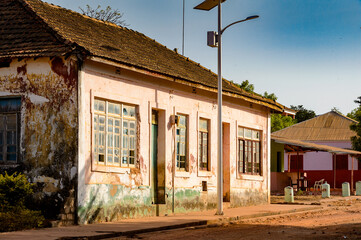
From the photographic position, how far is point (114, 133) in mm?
17797

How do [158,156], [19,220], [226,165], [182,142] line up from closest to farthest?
1. [19,220]
2. [158,156]
3. [182,142]
4. [226,165]

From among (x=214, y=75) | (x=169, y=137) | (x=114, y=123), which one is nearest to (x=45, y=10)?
(x=114, y=123)

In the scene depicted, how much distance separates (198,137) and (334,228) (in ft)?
24.2

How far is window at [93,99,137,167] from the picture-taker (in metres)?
17.1

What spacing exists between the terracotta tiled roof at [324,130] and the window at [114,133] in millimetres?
41581

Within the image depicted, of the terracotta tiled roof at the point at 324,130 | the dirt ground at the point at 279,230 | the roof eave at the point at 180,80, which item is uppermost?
the terracotta tiled roof at the point at 324,130

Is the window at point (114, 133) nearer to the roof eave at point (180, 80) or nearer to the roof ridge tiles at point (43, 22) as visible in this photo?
the roof eave at point (180, 80)

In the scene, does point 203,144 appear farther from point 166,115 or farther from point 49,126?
point 49,126

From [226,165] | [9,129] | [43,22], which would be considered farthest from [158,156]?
[43,22]

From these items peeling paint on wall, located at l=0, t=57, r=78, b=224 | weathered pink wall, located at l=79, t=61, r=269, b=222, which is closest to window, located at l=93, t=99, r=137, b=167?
weathered pink wall, located at l=79, t=61, r=269, b=222

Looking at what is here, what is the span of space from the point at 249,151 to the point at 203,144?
3.62 m

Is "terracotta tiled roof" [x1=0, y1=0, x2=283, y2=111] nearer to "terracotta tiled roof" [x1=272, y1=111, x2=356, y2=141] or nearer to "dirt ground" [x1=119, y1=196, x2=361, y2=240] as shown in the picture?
"dirt ground" [x1=119, y1=196, x2=361, y2=240]

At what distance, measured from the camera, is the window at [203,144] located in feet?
72.5

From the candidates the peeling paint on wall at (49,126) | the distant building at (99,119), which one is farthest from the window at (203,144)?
the peeling paint on wall at (49,126)
